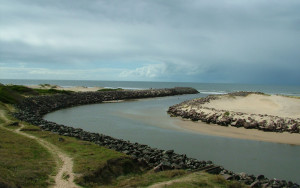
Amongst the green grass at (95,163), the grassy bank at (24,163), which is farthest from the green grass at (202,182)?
the grassy bank at (24,163)

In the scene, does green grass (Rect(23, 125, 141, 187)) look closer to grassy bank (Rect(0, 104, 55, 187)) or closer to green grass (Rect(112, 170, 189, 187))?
green grass (Rect(112, 170, 189, 187))

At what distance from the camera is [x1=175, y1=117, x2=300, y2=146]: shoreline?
1720 cm

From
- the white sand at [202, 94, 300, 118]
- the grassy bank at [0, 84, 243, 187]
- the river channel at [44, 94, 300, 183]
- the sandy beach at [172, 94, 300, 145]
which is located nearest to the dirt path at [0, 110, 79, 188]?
the grassy bank at [0, 84, 243, 187]

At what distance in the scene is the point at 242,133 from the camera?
19.1 metres

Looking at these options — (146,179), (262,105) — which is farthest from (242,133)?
(262,105)

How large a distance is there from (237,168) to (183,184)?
485 cm

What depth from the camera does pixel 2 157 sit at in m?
9.27

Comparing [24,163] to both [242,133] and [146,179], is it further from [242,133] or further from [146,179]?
[242,133]

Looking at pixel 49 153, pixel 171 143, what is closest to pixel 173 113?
pixel 171 143

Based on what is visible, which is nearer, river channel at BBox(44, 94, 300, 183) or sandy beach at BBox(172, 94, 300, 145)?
river channel at BBox(44, 94, 300, 183)

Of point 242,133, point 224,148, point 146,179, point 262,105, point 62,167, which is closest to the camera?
point 146,179

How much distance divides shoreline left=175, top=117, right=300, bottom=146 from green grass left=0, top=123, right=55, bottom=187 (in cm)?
1170

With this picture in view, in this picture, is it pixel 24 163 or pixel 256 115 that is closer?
pixel 24 163

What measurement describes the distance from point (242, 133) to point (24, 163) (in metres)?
14.8
